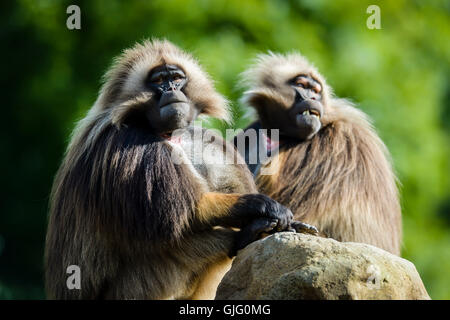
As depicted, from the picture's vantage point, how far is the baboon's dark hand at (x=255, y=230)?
572 centimetres

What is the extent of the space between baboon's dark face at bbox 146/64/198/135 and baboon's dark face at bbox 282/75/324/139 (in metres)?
1.57

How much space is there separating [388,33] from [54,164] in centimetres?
533

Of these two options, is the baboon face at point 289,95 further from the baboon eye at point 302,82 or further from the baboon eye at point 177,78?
the baboon eye at point 177,78

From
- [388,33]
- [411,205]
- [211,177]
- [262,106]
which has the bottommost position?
[411,205]

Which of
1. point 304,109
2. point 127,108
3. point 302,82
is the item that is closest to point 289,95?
point 302,82

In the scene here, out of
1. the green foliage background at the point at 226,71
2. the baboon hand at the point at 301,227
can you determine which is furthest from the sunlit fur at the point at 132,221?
the green foliage background at the point at 226,71

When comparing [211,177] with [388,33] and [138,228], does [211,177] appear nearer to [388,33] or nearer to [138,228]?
[138,228]

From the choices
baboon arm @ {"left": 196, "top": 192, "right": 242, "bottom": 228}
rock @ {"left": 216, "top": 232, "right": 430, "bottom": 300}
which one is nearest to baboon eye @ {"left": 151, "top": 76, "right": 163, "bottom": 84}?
baboon arm @ {"left": 196, "top": 192, "right": 242, "bottom": 228}

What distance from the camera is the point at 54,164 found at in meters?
12.3

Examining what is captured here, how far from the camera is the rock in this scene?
4.69 m

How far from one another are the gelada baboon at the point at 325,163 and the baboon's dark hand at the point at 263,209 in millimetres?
1399

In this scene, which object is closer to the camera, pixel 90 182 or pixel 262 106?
pixel 90 182

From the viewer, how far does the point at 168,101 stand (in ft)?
20.2

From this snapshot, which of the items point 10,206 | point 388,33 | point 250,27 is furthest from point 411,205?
point 10,206
